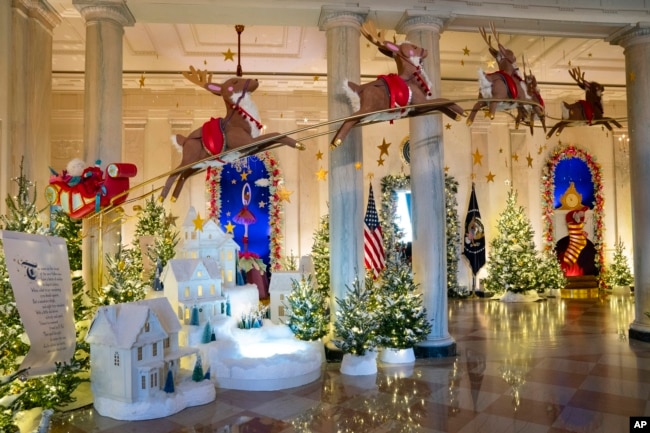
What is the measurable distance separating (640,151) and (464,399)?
6032 millimetres

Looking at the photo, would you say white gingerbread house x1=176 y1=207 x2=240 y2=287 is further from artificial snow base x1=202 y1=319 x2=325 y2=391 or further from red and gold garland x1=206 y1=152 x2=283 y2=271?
red and gold garland x1=206 y1=152 x2=283 y2=271

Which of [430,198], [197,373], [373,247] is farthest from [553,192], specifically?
[197,373]

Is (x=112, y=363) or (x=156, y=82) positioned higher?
(x=156, y=82)

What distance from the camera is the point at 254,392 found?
583cm

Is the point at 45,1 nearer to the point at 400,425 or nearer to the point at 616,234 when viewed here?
the point at 400,425

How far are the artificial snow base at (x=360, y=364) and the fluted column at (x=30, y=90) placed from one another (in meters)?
5.49

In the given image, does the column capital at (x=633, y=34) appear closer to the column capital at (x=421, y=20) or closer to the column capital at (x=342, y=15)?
the column capital at (x=421, y=20)

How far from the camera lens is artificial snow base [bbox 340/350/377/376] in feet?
21.2

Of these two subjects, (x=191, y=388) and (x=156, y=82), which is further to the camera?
(x=156, y=82)

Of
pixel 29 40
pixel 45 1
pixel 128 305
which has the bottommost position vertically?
pixel 128 305

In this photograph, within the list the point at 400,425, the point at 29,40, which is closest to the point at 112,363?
the point at 400,425

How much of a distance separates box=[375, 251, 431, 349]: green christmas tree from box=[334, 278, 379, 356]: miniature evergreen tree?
25cm

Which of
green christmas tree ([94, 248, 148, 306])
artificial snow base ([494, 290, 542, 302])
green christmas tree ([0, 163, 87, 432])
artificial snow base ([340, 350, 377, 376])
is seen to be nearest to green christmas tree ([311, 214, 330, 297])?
artificial snow base ([494, 290, 542, 302])

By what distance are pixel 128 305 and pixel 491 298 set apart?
1131 centimetres
